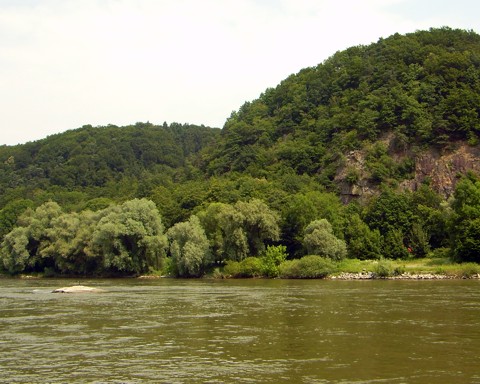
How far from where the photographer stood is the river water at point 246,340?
24.2 meters

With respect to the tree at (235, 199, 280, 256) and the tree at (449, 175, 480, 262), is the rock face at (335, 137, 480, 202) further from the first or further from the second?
the tree at (235, 199, 280, 256)

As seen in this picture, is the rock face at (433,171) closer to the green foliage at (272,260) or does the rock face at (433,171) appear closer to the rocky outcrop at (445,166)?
the rocky outcrop at (445,166)

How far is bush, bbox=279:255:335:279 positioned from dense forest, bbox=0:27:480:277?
18 cm

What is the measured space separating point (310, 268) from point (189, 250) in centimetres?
1892

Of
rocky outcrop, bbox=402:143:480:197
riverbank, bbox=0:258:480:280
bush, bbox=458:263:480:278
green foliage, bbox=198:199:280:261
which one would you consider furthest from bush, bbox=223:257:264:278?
rocky outcrop, bbox=402:143:480:197

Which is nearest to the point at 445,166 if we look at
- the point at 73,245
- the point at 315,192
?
the point at 315,192

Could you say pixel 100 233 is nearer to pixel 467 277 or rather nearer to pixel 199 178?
pixel 467 277

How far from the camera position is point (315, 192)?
118 metres

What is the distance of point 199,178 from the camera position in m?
173

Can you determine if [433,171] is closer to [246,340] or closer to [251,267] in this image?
[251,267]

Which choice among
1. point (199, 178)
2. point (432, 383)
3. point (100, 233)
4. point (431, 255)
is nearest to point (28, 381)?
point (432, 383)

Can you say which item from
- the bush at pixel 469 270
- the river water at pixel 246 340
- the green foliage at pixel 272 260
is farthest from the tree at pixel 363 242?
the river water at pixel 246 340

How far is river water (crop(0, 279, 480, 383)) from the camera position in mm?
24234

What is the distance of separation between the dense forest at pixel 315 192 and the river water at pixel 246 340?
40003 mm
